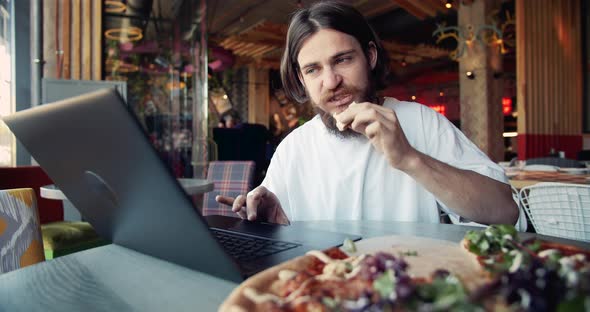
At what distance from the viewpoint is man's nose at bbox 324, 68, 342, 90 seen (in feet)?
4.22

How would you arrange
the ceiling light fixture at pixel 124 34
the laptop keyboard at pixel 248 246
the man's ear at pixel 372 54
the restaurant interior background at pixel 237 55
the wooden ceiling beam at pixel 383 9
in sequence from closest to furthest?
1. the laptop keyboard at pixel 248 246
2. the man's ear at pixel 372 54
3. the restaurant interior background at pixel 237 55
4. the ceiling light fixture at pixel 124 34
5. the wooden ceiling beam at pixel 383 9

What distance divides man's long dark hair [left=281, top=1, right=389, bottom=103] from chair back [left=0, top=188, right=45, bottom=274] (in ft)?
3.30

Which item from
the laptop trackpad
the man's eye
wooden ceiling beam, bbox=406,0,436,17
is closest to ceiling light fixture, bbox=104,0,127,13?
the man's eye

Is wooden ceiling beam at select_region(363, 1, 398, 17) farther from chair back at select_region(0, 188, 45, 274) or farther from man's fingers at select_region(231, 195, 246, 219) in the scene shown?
chair back at select_region(0, 188, 45, 274)

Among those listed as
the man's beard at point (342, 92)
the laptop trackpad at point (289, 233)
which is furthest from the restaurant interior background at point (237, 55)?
the laptop trackpad at point (289, 233)

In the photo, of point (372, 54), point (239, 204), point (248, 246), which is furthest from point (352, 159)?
point (248, 246)

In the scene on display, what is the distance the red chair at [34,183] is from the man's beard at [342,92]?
219 centimetres

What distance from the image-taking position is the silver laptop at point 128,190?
1.69 ft

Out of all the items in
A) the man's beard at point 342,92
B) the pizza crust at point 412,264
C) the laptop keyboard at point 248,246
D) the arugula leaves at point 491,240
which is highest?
the man's beard at point 342,92

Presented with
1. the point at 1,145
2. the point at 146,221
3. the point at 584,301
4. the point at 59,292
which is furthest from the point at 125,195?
the point at 1,145

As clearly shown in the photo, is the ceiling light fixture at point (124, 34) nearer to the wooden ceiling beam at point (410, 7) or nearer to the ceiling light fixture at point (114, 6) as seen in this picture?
the ceiling light fixture at point (114, 6)

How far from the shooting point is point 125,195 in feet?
2.16

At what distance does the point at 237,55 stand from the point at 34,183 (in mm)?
10128

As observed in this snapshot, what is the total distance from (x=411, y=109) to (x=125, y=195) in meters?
1.12
